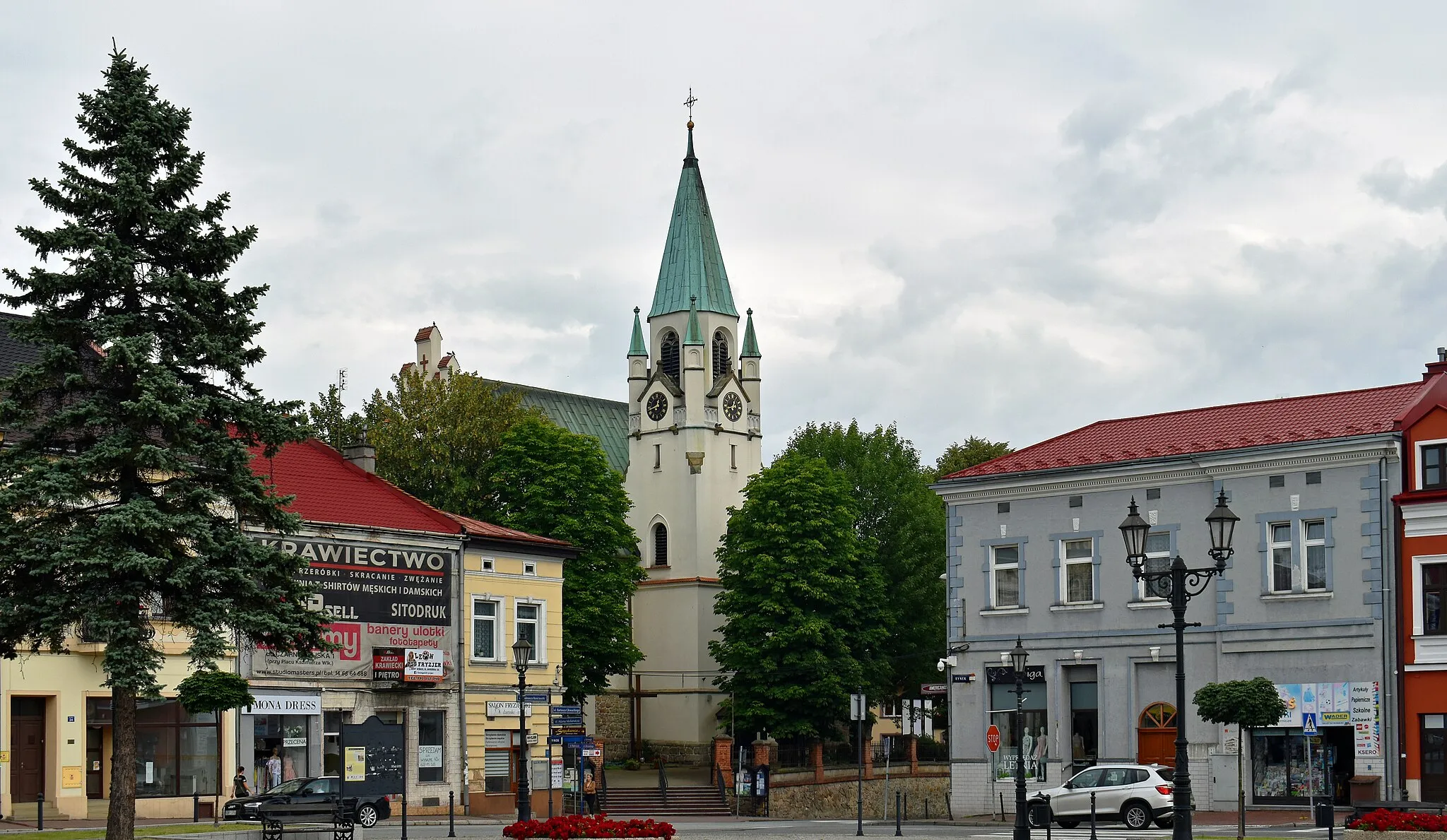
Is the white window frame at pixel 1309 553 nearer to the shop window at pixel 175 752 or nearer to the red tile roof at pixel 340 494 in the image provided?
the red tile roof at pixel 340 494

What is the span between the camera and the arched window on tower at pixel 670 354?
91375mm

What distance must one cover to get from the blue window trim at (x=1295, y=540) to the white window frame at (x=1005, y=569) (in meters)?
7.12

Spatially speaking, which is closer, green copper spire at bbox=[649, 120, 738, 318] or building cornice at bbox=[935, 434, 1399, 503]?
building cornice at bbox=[935, 434, 1399, 503]

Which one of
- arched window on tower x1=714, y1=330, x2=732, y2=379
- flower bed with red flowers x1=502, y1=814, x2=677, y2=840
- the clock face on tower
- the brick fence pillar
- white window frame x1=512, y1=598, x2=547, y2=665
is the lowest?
the brick fence pillar

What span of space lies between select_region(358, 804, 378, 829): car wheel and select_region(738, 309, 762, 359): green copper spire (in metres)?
51.1

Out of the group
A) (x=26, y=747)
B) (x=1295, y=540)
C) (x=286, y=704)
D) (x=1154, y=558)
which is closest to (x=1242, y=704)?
(x=1295, y=540)

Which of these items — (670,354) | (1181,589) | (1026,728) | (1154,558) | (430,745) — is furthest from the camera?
(670,354)

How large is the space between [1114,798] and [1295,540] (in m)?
10.0

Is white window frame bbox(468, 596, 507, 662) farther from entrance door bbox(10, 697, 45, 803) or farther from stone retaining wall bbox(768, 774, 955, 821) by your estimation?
entrance door bbox(10, 697, 45, 803)

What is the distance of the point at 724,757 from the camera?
61188 millimetres

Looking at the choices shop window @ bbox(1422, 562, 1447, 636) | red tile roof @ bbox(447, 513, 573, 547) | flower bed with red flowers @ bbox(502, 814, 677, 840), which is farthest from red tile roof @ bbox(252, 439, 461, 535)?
shop window @ bbox(1422, 562, 1447, 636)

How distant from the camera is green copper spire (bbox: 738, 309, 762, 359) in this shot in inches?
3667

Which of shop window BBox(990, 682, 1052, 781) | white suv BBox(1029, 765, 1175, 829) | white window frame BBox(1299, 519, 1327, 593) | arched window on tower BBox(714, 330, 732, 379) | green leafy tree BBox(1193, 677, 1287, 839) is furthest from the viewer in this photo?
arched window on tower BBox(714, 330, 732, 379)

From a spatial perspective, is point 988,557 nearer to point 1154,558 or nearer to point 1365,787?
point 1154,558
